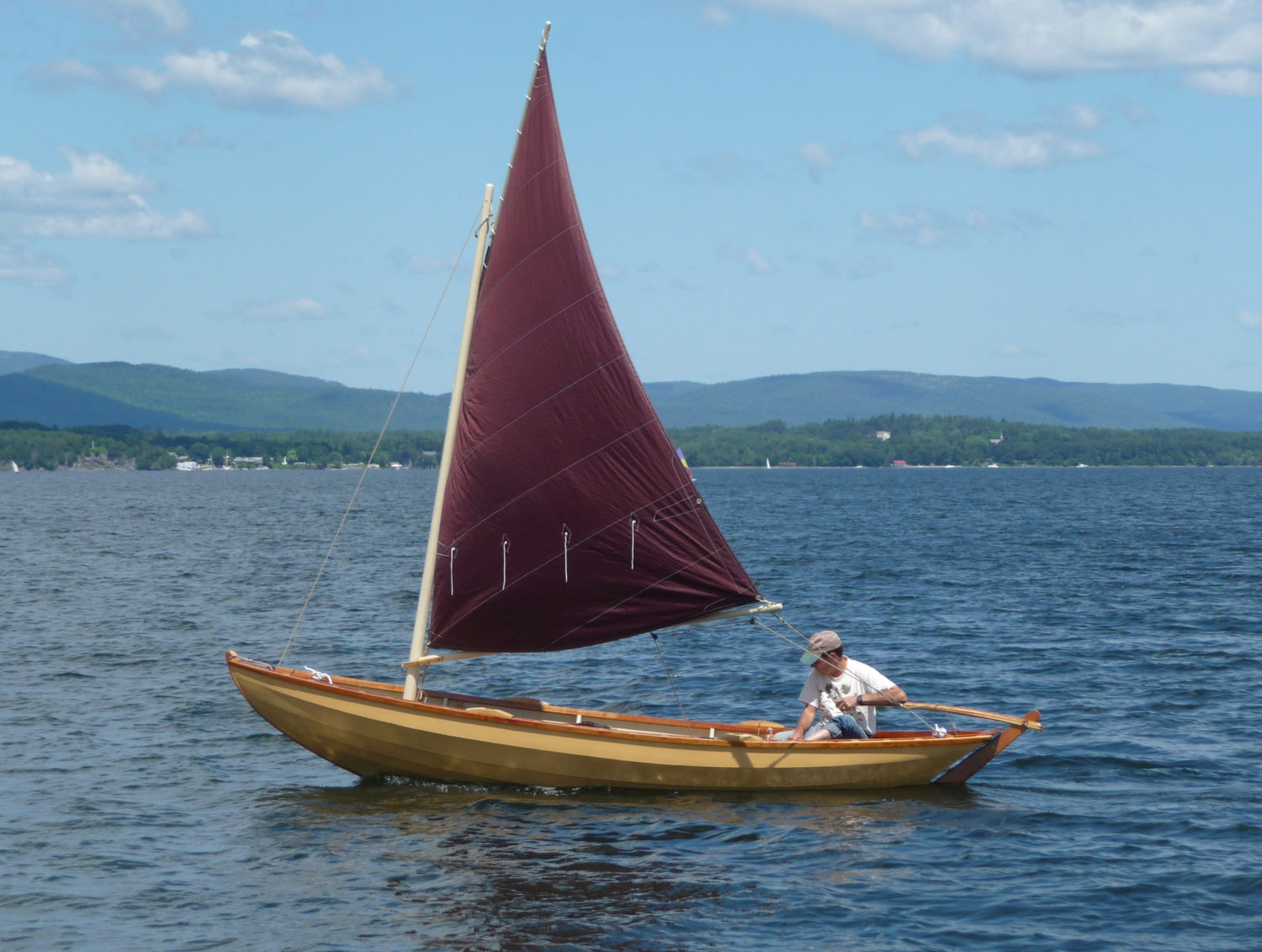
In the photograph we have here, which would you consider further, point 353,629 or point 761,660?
point 353,629

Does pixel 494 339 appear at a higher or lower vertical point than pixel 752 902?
higher

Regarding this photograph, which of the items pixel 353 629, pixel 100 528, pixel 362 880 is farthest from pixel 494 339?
pixel 100 528

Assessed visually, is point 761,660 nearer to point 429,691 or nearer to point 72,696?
point 429,691

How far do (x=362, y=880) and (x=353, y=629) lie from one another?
68.1 ft

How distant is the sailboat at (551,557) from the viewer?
1795 cm

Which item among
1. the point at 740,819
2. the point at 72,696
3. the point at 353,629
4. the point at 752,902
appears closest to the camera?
the point at 752,902

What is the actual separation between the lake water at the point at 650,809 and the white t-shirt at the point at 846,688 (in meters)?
1.18

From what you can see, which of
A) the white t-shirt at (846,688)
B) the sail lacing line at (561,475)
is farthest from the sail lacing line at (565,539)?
the white t-shirt at (846,688)

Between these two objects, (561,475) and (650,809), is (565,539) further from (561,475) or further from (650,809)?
(650,809)

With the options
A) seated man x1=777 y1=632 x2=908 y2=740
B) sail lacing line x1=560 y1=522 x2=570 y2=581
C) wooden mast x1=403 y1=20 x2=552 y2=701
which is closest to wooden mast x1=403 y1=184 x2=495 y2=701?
wooden mast x1=403 y1=20 x2=552 y2=701

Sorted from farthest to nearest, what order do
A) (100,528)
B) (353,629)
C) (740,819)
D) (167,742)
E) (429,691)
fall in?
1. (100,528)
2. (353,629)
3. (167,742)
4. (429,691)
5. (740,819)

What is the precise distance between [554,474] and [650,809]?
477 cm

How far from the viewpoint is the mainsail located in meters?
17.9

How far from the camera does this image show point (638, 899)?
14648 mm
